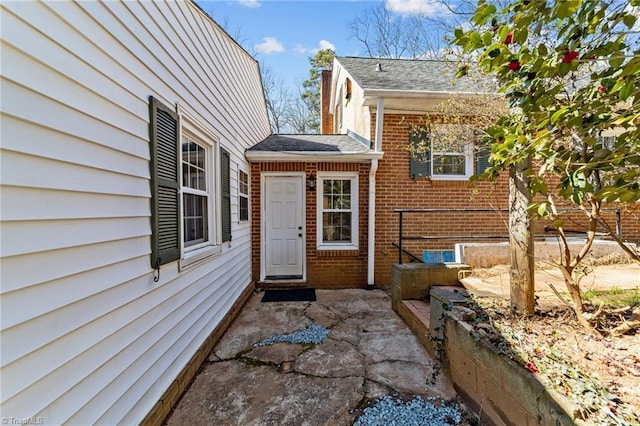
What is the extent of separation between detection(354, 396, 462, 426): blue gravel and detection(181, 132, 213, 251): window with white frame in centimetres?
232

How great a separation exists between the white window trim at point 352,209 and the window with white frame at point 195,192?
2481mm

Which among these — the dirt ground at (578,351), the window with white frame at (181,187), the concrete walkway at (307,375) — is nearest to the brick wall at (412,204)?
the concrete walkway at (307,375)

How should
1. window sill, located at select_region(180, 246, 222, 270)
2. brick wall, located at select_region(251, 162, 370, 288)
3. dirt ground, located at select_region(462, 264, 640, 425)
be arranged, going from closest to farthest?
dirt ground, located at select_region(462, 264, 640, 425) → window sill, located at select_region(180, 246, 222, 270) → brick wall, located at select_region(251, 162, 370, 288)

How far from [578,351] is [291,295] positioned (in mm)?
4175

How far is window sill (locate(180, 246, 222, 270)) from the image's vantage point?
278cm

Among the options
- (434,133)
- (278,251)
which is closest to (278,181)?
(278,251)

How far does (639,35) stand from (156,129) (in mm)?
3339

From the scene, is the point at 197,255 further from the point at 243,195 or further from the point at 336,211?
the point at 336,211

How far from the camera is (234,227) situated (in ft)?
15.0

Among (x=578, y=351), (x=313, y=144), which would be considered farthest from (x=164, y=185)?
(x=313, y=144)

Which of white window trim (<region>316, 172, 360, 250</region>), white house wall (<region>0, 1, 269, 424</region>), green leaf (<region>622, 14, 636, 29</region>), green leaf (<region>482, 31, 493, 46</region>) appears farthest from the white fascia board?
green leaf (<region>622, 14, 636, 29</region>)

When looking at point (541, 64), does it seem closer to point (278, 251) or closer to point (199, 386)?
point (199, 386)

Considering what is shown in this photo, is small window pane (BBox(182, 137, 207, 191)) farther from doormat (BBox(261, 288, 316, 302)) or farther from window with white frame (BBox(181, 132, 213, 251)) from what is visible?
doormat (BBox(261, 288, 316, 302))

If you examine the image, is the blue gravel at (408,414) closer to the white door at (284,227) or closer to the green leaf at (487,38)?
the green leaf at (487,38)
